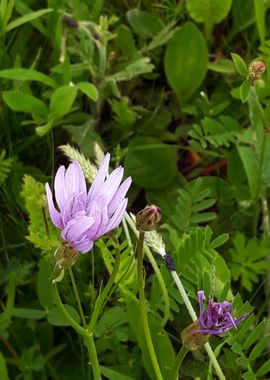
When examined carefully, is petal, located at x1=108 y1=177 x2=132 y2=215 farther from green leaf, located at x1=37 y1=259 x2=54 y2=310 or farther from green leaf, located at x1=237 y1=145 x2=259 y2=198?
green leaf, located at x1=237 y1=145 x2=259 y2=198

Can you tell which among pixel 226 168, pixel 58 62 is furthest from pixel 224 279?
pixel 58 62

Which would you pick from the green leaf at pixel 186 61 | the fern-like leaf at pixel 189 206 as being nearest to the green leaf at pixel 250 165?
the fern-like leaf at pixel 189 206

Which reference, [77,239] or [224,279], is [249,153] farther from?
[77,239]

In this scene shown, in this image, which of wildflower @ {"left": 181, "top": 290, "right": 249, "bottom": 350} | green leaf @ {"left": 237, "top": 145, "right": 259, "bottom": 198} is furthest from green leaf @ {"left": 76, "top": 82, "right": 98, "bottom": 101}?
wildflower @ {"left": 181, "top": 290, "right": 249, "bottom": 350}

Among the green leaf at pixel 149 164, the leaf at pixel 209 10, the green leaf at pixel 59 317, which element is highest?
the leaf at pixel 209 10

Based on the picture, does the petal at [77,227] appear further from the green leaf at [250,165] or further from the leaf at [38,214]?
the green leaf at [250,165]

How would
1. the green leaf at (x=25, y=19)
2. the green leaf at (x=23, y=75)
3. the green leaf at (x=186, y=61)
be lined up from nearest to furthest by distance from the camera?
1. the green leaf at (x=23, y=75)
2. the green leaf at (x=25, y=19)
3. the green leaf at (x=186, y=61)
